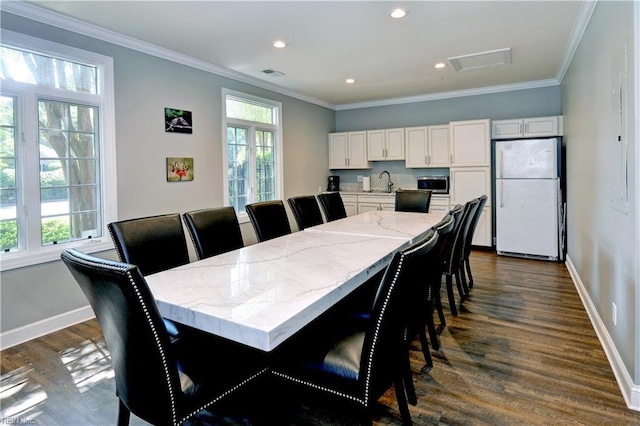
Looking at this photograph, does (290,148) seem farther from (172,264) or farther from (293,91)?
(172,264)

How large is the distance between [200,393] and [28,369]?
6.17ft

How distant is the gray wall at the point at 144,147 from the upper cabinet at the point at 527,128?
3495 millimetres

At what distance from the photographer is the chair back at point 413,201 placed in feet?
14.9

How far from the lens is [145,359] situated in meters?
1.28

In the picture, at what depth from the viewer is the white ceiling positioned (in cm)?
297

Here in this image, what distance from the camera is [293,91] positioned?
5906 millimetres

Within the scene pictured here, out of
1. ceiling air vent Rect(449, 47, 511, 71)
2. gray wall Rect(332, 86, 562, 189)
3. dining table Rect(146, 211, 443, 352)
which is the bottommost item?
dining table Rect(146, 211, 443, 352)

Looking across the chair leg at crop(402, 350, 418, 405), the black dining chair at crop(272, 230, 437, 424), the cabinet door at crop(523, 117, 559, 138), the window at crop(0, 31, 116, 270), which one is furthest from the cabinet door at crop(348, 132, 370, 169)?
the black dining chair at crop(272, 230, 437, 424)

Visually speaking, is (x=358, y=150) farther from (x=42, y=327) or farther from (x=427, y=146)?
(x=42, y=327)

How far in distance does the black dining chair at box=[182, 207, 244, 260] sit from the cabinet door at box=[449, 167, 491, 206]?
4169 mm

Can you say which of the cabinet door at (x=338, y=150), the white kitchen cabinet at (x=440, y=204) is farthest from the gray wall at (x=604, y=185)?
the cabinet door at (x=338, y=150)

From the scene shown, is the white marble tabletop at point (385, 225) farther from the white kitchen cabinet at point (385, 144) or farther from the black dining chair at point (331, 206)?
the white kitchen cabinet at point (385, 144)

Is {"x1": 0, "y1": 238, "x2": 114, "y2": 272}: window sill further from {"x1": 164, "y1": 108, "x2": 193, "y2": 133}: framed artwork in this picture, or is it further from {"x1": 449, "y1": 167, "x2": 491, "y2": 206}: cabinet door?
{"x1": 449, "y1": 167, "x2": 491, "y2": 206}: cabinet door

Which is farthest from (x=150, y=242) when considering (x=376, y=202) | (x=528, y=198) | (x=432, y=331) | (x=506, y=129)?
(x=506, y=129)
